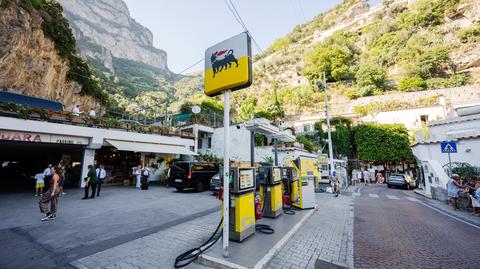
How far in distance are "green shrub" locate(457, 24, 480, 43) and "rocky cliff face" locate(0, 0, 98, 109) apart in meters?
62.9

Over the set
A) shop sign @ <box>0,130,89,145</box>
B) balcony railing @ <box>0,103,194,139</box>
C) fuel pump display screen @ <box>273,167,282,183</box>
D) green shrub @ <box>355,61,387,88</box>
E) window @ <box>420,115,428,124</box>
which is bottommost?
fuel pump display screen @ <box>273,167,282,183</box>

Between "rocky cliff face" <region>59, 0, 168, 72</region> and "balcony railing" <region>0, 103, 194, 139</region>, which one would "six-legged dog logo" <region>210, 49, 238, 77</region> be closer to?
"balcony railing" <region>0, 103, 194, 139</region>

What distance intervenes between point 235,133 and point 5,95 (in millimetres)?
16101

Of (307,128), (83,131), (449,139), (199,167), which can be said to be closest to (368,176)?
(307,128)

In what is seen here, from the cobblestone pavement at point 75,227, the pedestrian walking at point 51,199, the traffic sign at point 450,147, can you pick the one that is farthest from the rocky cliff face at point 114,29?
the traffic sign at point 450,147

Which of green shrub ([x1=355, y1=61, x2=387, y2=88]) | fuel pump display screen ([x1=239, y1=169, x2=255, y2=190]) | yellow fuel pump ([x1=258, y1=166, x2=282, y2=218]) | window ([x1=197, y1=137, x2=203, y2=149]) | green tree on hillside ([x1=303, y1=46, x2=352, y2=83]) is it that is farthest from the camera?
green tree on hillside ([x1=303, y1=46, x2=352, y2=83])

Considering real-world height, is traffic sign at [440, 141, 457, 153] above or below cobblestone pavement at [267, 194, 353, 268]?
above

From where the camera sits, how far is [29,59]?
1609 cm

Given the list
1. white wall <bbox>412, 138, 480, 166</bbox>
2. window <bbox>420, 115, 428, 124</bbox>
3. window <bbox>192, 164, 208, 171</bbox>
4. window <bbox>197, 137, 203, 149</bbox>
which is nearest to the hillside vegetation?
window <bbox>197, 137, 203, 149</bbox>

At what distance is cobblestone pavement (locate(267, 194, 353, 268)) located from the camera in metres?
3.56

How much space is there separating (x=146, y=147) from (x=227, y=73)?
41.5 feet

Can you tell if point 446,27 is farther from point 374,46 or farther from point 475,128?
point 475,128

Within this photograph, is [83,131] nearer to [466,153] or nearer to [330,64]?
[466,153]

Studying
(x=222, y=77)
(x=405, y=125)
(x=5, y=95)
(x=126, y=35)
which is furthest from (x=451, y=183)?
(x=126, y=35)
